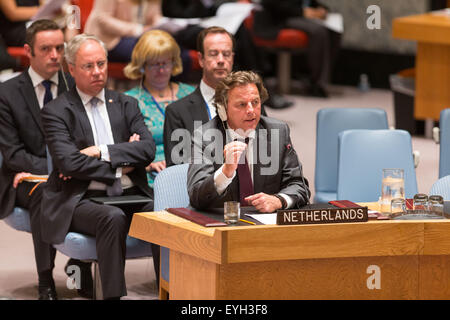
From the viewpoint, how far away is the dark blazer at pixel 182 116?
4734mm

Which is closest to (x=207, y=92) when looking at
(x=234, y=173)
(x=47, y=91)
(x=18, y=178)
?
(x=47, y=91)

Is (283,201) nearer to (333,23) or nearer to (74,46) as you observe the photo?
(74,46)

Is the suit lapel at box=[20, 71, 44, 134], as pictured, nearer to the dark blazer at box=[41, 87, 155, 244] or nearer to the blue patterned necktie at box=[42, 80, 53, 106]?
the blue patterned necktie at box=[42, 80, 53, 106]

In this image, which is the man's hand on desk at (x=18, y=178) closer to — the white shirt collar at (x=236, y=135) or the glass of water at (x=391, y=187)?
the white shirt collar at (x=236, y=135)

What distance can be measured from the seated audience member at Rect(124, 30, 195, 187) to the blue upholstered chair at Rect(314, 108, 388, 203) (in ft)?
2.85

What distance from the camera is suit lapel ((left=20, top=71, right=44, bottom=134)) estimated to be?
4.81 meters

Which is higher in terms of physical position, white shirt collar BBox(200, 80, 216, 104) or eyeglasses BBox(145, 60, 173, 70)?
eyeglasses BBox(145, 60, 173, 70)

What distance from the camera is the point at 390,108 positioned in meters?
9.62

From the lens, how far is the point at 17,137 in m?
4.77

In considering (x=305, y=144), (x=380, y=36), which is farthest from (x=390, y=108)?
(x=305, y=144)

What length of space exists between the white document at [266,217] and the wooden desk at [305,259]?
126 mm

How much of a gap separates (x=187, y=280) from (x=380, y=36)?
759 cm

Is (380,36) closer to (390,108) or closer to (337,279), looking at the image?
(390,108)

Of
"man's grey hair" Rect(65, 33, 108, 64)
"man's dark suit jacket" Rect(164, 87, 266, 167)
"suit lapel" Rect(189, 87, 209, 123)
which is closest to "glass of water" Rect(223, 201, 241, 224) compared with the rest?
"man's dark suit jacket" Rect(164, 87, 266, 167)
